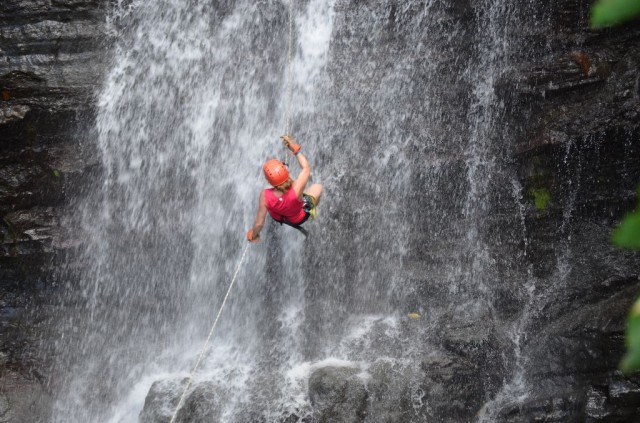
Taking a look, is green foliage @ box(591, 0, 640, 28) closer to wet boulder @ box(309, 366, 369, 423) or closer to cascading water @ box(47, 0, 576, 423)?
wet boulder @ box(309, 366, 369, 423)

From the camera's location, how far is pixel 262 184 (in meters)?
10.0

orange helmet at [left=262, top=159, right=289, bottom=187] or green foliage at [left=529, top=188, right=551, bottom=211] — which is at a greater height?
green foliage at [left=529, top=188, right=551, bottom=211]

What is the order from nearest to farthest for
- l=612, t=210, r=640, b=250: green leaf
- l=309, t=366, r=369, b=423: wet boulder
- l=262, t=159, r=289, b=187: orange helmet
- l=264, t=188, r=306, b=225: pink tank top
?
l=612, t=210, r=640, b=250: green leaf, l=262, t=159, r=289, b=187: orange helmet, l=264, t=188, r=306, b=225: pink tank top, l=309, t=366, r=369, b=423: wet boulder

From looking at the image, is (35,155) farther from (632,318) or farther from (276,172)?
(632,318)

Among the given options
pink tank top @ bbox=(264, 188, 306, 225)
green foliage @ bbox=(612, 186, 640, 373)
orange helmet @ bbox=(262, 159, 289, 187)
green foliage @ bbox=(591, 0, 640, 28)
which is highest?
orange helmet @ bbox=(262, 159, 289, 187)

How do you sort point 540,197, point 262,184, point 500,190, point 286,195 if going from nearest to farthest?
point 286,195
point 540,197
point 500,190
point 262,184

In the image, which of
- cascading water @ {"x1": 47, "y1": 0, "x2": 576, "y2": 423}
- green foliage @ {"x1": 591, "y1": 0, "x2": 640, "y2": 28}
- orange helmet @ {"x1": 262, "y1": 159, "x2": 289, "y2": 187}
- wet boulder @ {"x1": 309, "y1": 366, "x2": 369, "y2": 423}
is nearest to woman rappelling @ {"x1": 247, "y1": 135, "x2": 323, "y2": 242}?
orange helmet @ {"x1": 262, "y1": 159, "x2": 289, "y2": 187}

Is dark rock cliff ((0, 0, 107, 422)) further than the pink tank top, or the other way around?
dark rock cliff ((0, 0, 107, 422))

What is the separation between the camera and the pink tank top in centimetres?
707

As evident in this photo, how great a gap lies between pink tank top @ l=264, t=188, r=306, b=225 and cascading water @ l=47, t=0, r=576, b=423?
2.57 meters

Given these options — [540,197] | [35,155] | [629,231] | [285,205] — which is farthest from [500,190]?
[629,231]

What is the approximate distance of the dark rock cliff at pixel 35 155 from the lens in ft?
31.0

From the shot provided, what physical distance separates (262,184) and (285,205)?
9.66ft

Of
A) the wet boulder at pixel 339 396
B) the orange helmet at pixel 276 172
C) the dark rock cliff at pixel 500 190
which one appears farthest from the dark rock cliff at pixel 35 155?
the wet boulder at pixel 339 396
